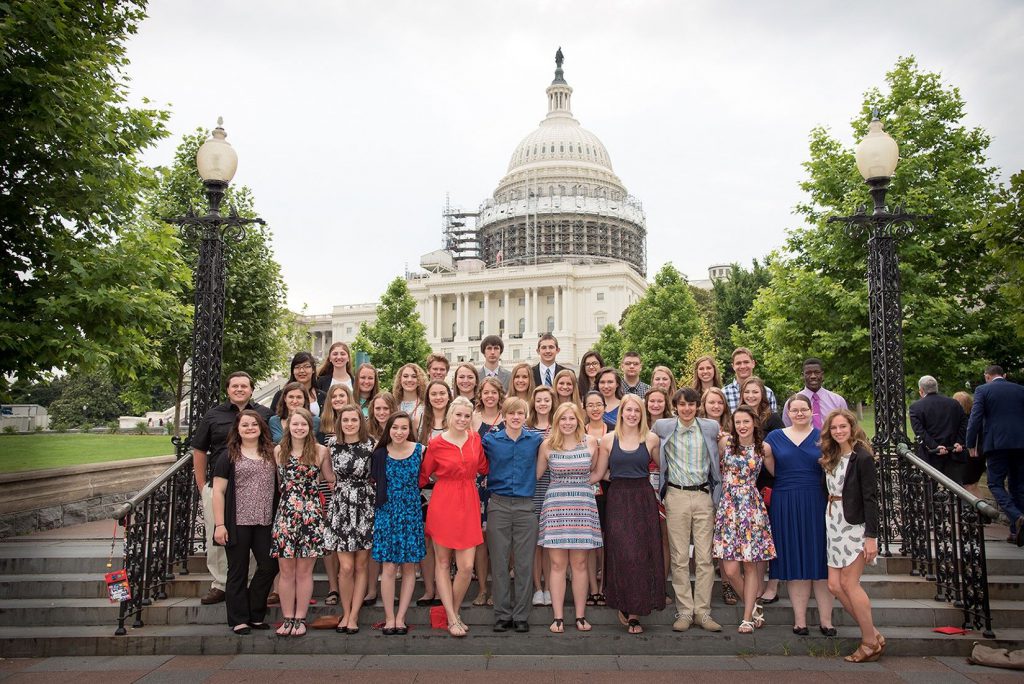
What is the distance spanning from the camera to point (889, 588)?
8008mm

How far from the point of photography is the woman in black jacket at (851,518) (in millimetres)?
6820

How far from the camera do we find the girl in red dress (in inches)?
289

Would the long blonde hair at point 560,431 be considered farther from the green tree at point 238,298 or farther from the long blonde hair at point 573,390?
the green tree at point 238,298

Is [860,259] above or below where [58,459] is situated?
above

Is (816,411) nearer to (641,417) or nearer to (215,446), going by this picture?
(641,417)

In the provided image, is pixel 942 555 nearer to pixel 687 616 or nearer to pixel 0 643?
pixel 687 616

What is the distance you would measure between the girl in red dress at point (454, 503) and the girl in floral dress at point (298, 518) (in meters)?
1.10

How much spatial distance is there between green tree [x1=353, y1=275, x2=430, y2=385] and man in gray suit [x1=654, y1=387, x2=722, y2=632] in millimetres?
38518

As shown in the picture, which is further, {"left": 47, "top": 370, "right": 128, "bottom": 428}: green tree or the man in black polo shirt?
{"left": 47, "top": 370, "right": 128, "bottom": 428}: green tree

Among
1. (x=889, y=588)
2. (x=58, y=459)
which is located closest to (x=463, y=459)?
(x=889, y=588)

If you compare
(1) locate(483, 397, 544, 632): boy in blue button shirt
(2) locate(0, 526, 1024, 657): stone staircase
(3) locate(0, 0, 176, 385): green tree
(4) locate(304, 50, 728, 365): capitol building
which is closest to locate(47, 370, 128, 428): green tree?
(4) locate(304, 50, 728, 365): capitol building

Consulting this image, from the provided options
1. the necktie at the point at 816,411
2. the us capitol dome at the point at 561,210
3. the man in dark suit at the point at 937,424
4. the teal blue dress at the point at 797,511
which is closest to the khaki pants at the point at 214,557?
the teal blue dress at the point at 797,511

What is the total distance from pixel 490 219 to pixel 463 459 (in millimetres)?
104887

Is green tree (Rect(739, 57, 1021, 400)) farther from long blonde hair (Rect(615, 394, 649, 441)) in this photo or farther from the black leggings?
the black leggings
